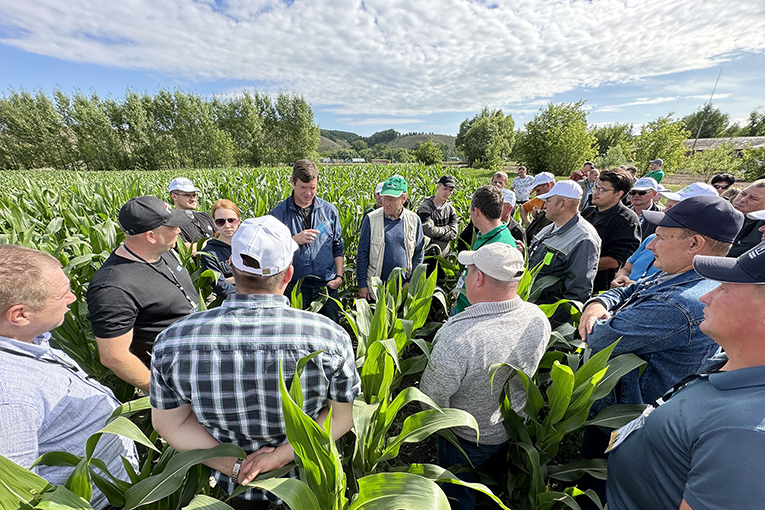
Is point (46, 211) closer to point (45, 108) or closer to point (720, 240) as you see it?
point (720, 240)

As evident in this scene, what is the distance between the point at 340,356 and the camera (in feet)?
3.72

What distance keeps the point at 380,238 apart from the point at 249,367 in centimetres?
235

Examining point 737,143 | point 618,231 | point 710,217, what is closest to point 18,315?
point 710,217

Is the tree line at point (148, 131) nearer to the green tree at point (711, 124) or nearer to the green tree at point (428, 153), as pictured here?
the green tree at point (428, 153)

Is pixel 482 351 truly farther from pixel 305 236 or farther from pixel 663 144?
pixel 663 144

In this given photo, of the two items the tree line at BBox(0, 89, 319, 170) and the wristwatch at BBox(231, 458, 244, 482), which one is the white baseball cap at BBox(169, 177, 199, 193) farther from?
the tree line at BBox(0, 89, 319, 170)

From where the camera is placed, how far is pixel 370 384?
1.60m

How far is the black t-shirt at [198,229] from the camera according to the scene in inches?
139

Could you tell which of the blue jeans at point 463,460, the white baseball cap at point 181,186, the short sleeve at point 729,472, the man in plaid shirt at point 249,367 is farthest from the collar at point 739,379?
the white baseball cap at point 181,186

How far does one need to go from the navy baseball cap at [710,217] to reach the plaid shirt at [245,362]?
1827 millimetres

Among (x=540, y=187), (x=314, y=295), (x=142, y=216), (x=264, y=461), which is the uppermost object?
(x=540, y=187)

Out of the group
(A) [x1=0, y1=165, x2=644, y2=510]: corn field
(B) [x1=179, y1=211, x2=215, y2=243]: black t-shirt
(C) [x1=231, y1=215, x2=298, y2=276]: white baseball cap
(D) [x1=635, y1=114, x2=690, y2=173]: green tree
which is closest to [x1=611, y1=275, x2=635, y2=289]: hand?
(A) [x1=0, y1=165, x2=644, y2=510]: corn field

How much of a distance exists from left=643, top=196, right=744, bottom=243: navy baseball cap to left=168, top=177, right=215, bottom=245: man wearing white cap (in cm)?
419

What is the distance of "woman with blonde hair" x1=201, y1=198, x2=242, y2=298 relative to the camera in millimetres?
2851
